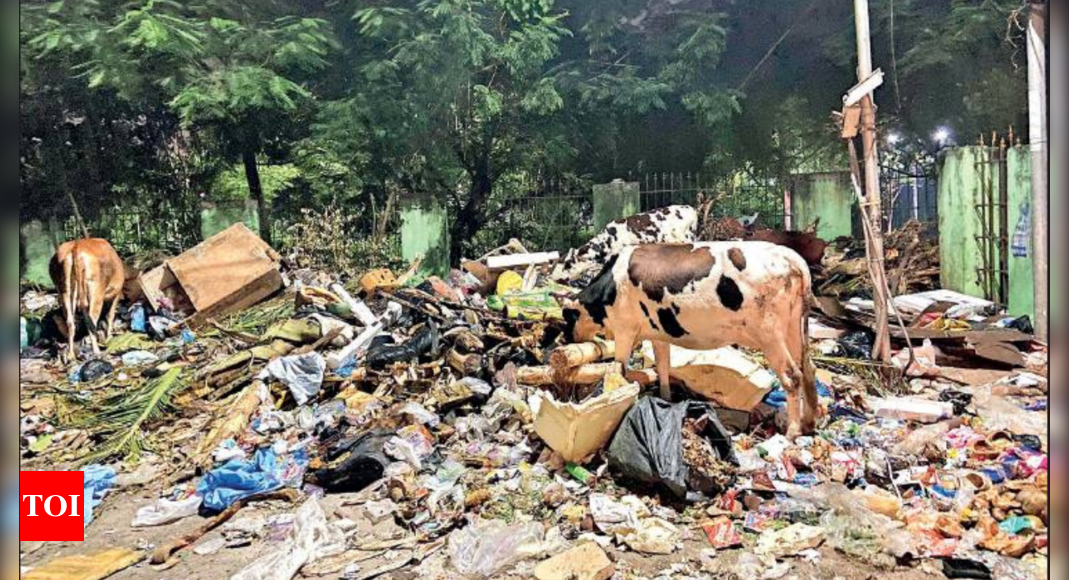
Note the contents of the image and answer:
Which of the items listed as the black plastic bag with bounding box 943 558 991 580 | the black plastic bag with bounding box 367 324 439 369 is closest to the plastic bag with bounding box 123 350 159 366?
the black plastic bag with bounding box 367 324 439 369

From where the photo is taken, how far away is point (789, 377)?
16.1 ft

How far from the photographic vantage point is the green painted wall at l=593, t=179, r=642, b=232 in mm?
12906

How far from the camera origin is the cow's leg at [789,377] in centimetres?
489

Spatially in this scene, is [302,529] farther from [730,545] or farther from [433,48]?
[433,48]

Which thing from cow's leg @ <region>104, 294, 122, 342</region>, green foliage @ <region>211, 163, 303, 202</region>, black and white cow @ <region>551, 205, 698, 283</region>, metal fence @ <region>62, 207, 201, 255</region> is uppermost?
green foliage @ <region>211, 163, 303, 202</region>

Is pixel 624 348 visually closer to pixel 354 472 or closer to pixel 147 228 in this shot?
pixel 354 472

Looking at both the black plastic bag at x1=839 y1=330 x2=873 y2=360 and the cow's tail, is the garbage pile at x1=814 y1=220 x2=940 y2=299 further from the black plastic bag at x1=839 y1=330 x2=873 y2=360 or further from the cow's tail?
the cow's tail

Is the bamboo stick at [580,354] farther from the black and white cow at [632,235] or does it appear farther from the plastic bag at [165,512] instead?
the black and white cow at [632,235]

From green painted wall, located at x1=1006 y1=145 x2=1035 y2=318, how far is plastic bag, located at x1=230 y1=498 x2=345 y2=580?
7.85 m

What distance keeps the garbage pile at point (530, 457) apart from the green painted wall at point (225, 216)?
4.41m

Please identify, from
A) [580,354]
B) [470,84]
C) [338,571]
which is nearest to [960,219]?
[580,354]

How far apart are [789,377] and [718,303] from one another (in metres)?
0.73

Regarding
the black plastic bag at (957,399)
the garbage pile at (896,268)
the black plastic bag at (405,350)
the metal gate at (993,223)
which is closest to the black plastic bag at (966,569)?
the black plastic bag at (957,399)

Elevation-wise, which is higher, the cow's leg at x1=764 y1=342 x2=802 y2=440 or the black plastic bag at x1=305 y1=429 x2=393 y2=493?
the cow's leg at x1=764 y1=342 x2=802 y2=440
